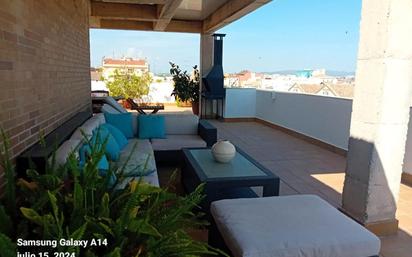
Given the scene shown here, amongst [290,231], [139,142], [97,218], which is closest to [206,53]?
[139,142]

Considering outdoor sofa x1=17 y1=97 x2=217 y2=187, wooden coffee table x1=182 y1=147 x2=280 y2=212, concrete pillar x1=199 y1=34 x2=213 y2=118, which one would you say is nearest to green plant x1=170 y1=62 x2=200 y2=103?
concrete pillar x1=199 y1=34 x2=213 y2=118

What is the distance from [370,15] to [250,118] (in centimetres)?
631

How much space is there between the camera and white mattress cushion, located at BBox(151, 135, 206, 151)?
387 cm

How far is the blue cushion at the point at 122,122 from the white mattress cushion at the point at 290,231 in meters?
2.56

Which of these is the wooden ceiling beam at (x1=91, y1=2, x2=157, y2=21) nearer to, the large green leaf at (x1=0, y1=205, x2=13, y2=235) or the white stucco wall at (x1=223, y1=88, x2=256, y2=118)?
the white stucco wall at (x1=223, y1=88, x2=256, y2=118)

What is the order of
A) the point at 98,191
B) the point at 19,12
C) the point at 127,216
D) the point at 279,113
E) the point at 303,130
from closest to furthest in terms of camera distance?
1. the point at 127,216
2. the point at 98,191
3. the point at 19,12
4. the point at 303,130
5. the point at 279,113

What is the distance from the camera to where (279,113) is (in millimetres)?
7402

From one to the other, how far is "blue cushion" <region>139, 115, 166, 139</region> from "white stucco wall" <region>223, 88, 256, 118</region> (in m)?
4.37

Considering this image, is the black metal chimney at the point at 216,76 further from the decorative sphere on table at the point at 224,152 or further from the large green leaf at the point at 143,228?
the large green leaf at the point at 143,228

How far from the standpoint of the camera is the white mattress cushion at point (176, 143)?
12.7 ft

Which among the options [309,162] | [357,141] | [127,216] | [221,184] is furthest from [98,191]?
[309,162]

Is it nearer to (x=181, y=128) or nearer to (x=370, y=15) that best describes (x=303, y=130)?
(x=181, y=128)

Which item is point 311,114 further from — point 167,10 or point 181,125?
point 167,10

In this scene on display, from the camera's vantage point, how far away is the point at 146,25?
8.26m
